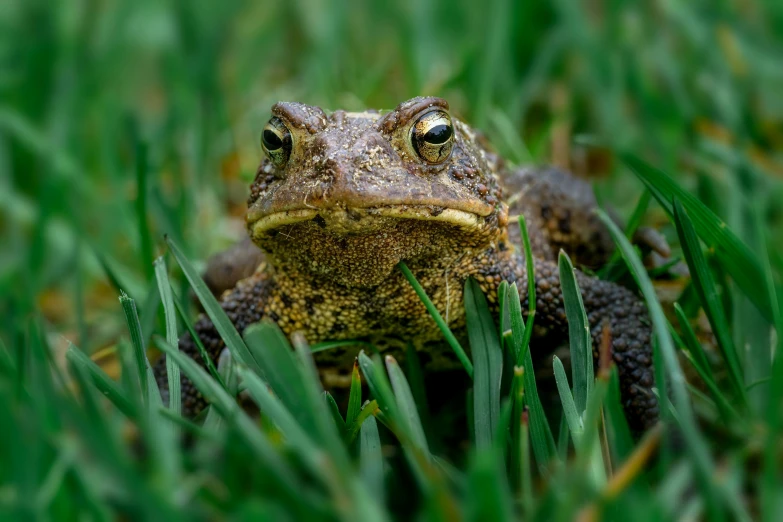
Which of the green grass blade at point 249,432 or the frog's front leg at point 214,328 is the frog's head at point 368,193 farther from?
the green grass blade at point 249,432

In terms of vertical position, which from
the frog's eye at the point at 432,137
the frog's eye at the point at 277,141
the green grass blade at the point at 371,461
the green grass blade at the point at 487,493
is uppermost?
the frog's eye at the point at 277,141

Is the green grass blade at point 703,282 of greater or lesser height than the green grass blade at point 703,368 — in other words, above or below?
above

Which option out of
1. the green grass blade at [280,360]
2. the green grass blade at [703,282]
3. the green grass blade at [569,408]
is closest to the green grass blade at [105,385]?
the green grass blade at [280,360]

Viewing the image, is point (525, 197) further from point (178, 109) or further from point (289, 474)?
point (178, 109)

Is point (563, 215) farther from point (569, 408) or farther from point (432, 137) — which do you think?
point (569, 408)

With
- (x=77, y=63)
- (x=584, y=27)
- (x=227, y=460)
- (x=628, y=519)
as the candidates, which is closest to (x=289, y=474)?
(x=227, y=460)

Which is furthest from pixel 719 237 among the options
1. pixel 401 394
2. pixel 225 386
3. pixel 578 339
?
pixel 225 386

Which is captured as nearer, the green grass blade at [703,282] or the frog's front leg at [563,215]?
the green grass blade at [703,282]

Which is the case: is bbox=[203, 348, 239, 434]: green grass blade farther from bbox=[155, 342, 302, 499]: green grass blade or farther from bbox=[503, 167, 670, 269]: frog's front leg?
bbox=[503, 167, 670, 269]: frog's front leg
